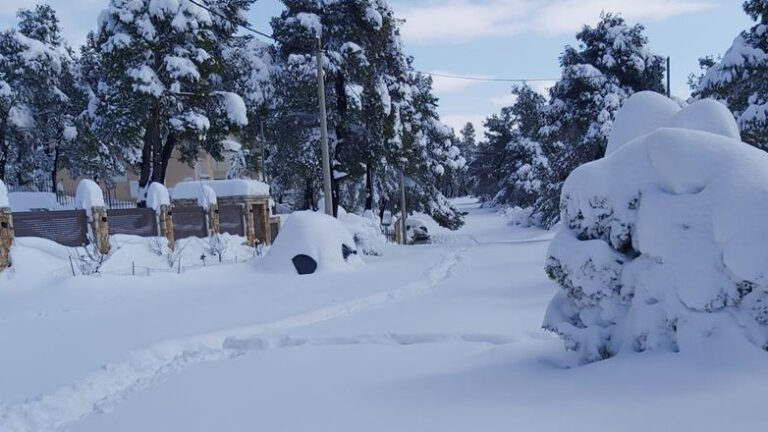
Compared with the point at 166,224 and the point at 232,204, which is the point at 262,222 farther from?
the point at 166,224

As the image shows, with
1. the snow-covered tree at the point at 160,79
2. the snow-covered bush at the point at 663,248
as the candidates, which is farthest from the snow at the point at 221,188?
the snow-covered bush at the point at 663,248

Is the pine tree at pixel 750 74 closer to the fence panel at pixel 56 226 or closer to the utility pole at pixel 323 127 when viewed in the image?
the utility pole at pixel 323 127

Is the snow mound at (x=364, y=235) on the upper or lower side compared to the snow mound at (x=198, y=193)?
lower

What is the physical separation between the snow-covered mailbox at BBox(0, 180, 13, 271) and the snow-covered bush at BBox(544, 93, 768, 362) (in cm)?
1236

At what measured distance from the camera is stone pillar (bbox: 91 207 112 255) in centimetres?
1577

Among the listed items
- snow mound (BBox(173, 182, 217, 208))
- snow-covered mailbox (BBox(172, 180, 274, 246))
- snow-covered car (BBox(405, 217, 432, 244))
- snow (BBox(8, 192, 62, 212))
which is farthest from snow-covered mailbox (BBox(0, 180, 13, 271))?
snow-covered car (BBox(405, 217, 432, 244))

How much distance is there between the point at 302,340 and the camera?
7410 mm

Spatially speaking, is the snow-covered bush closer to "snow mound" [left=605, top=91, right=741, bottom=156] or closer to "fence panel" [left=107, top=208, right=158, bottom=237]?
"snow mound" [left=605, top=91, right=741, bottom=156]

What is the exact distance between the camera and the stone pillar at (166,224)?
18.2m

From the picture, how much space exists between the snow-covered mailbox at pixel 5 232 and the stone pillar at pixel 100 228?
9.59ft

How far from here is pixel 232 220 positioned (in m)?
21.6

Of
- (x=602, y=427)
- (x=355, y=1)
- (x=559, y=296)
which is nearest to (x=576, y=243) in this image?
(x=559, y=296)

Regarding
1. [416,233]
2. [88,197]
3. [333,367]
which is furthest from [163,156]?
[333,367]

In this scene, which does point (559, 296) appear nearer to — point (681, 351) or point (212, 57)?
point (681, 351)
